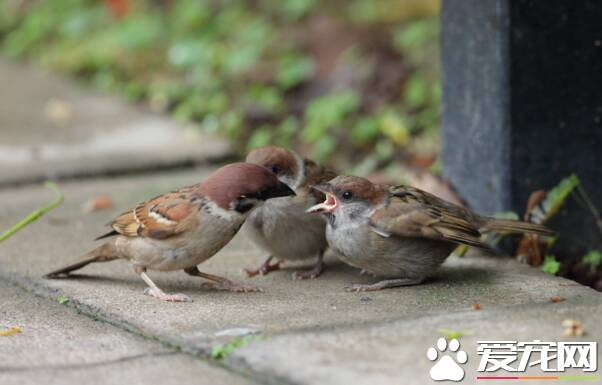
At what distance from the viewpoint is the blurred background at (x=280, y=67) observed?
909cm

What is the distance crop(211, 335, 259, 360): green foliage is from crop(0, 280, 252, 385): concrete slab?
0.21ft

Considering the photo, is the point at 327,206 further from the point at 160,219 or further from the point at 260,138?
the point at 260,138

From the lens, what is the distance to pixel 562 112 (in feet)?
19.8

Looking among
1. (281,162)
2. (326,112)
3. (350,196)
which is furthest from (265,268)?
(326,112)

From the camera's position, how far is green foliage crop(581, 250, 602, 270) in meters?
6.04

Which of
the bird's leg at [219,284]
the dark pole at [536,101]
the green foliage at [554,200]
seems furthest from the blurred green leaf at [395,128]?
the bird's leg at [219,284]

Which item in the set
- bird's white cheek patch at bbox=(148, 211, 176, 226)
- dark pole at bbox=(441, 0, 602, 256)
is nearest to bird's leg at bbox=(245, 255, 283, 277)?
bird's white cheek patch at bbox=(148, 211, 176, 226)

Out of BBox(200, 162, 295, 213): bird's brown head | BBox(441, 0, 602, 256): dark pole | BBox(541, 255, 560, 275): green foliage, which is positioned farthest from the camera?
BBox(441, 0, 602, 256): dark pole

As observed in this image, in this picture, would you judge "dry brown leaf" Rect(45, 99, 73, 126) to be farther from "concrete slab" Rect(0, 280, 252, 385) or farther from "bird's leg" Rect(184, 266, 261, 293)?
"concrete slab" Rect(0, 280, 252, 385)

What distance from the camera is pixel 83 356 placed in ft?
14.2

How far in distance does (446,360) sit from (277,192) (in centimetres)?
145

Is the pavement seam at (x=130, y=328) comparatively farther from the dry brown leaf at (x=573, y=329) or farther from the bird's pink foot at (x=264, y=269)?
the dry brown leaf at (x=573, y=329)

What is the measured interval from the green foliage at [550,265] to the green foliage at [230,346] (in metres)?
1.85

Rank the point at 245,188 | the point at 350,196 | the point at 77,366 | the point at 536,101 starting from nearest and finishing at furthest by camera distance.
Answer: the point at 77,366, the point at 245,188, the point at 350,196, the point at 536,101
